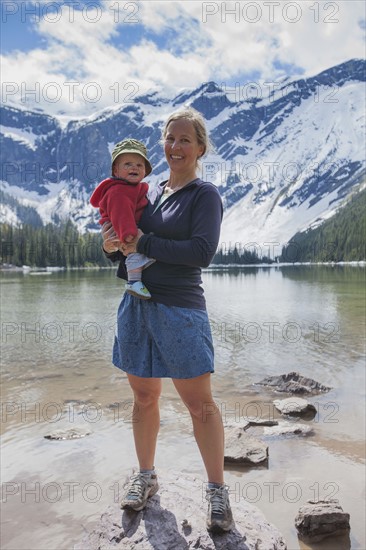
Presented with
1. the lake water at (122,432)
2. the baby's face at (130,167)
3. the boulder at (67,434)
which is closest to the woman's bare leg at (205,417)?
the lake water at (122,432)

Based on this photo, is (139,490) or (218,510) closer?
(218,510)

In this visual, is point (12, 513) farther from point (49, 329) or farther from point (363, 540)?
point (49, 329)

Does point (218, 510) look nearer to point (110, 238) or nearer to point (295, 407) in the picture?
point (110, 238)

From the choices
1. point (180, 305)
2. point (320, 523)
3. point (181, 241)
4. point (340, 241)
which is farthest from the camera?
point (340, 241)

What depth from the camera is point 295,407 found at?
29.7 feet

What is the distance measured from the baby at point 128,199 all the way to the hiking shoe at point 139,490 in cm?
162

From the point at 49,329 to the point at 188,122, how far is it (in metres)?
18.8

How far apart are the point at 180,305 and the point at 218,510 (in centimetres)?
164

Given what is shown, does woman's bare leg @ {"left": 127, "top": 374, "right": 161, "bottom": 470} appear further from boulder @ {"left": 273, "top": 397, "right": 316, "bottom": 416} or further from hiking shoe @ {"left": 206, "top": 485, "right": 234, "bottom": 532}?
boulder @ {"left": 273, "top": 397, "right": 316, "bottom": 416}

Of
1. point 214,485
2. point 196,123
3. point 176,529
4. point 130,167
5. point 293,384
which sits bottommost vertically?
point 293,384

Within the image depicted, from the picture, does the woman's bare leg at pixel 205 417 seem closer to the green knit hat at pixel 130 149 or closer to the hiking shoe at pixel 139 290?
the hiking shoe at pixel 139 290

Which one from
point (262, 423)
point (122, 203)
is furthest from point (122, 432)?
point (122, 203)

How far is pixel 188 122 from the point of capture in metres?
3.97

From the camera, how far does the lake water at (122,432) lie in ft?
16.9
